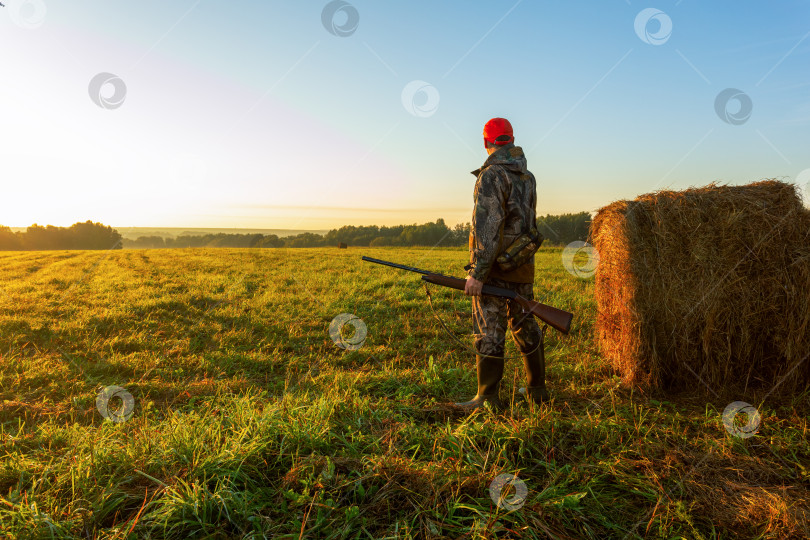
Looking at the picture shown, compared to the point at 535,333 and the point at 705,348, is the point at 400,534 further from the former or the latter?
the point at 705,348

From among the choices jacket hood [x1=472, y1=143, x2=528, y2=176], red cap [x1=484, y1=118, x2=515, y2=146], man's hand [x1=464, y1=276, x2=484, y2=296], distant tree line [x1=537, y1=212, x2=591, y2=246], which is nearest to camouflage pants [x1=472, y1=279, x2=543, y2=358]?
man's hand [x1=464, y1=276, x2=484, y2=296]

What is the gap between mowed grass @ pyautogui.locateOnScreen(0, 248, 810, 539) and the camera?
2.74m

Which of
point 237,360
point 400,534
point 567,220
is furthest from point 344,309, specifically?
point 567,220

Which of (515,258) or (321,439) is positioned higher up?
(515,258)

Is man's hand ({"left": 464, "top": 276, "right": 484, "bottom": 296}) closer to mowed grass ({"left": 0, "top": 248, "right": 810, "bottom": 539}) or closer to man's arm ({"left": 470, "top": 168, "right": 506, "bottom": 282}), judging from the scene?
man's arm ({"left": 470, "top": 168, "right": 506, "bottom": 282})

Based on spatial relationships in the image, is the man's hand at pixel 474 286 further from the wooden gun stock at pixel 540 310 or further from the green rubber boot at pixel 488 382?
the green rubber boot at pixel 488 382

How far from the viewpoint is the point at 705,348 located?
4.92 meters

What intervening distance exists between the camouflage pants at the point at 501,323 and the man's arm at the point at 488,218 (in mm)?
405

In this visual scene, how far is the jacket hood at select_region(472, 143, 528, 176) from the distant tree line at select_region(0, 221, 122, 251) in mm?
60647

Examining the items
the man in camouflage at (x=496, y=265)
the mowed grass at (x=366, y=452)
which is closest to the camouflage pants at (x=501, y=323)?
the man in camouflage at (x=496, y=265)

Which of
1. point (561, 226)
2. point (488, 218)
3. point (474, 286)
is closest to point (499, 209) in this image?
point (488, 218)

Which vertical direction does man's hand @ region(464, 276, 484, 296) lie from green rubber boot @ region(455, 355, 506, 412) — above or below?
above

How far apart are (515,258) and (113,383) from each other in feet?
18.3

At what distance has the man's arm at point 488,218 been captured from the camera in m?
4.29
